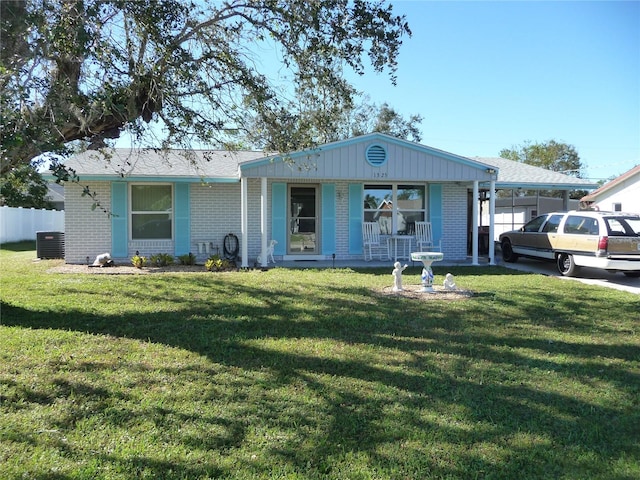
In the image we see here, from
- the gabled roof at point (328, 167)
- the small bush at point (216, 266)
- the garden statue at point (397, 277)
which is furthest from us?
the gabled roof at point (328, 167)

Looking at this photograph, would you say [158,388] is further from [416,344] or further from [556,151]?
[556,151]

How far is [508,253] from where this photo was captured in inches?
598

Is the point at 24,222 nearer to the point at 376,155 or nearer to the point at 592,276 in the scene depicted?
the point at 376,155

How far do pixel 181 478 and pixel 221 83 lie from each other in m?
6.83

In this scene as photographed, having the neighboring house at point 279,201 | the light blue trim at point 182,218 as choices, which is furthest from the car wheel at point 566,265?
the light blue trim at point 182,218

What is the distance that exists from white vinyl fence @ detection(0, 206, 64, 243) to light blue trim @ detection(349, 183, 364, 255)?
64.0 feet

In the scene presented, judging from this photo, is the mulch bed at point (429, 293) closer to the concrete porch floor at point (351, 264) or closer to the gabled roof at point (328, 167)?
the concrete porch floor at point (351, 264)

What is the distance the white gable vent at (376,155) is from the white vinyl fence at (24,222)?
20524 millimetres

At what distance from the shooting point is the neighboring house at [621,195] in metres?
24.2

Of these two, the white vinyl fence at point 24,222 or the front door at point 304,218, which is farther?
the white vinyl fence at point 24,222

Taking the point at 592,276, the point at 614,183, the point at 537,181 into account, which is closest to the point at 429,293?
the point at 592,276

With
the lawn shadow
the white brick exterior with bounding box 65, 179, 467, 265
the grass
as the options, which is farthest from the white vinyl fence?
the lawn shadow

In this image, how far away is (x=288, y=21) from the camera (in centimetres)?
736

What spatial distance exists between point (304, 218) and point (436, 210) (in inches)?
158
